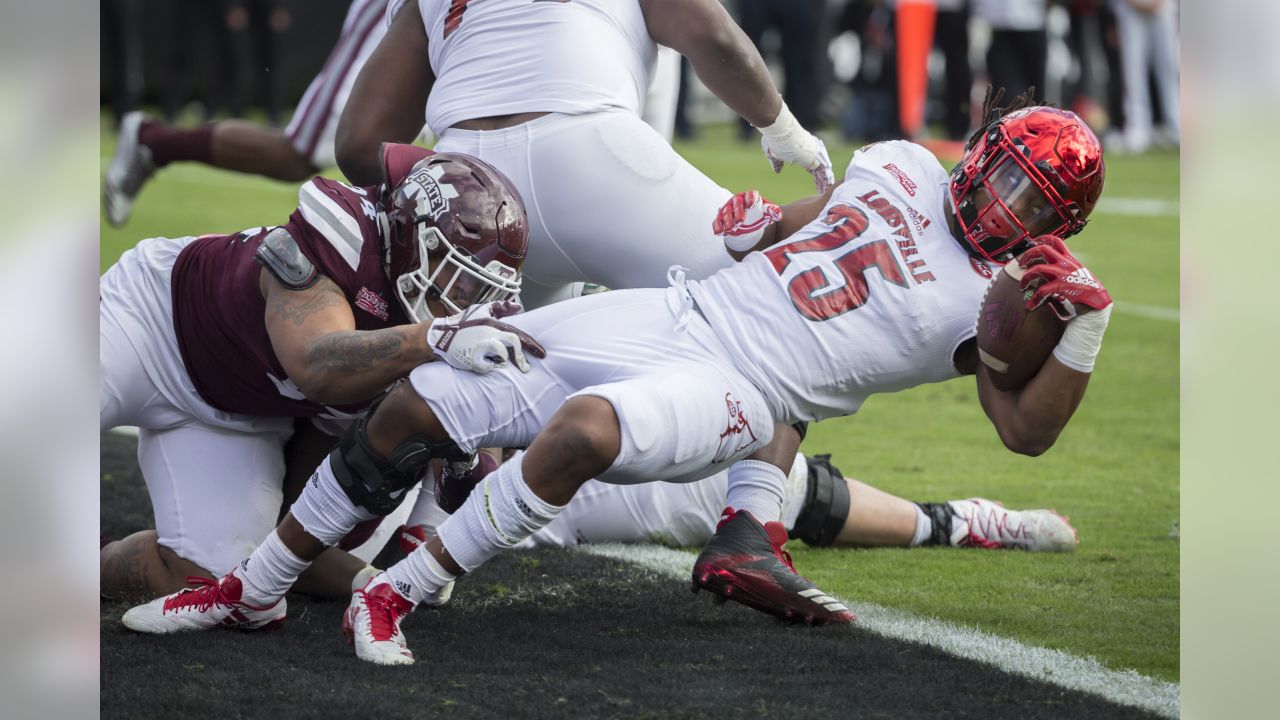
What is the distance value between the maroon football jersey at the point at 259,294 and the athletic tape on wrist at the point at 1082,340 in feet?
4.34

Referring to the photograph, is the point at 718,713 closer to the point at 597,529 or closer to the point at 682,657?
the point at 682,657

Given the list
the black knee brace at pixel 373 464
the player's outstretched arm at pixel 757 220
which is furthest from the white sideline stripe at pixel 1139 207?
the black knee brace at pixel 373 464

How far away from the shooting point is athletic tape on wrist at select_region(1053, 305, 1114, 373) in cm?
288

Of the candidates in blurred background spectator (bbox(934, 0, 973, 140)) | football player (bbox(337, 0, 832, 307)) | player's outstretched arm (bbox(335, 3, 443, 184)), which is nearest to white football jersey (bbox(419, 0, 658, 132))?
football player (bbox(337, 0, 832, 307))

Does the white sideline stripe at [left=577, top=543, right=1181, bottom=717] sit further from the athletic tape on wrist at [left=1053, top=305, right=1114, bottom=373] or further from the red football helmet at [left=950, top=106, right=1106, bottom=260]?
the red football helmet at [left=950, top=106, right=1106, bottom=260]

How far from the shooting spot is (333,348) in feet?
10.1

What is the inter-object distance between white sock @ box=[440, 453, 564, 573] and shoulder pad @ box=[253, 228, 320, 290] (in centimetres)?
59

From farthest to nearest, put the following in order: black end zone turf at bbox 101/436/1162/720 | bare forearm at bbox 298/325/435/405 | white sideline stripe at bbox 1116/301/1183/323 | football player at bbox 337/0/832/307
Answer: white sideline stripe at bbox 1116/301/1183/323, football player at bbox 337/0/832/307, bare forearm at bbox 298/325/435/405, black end zone turf at bbox 101/436/1162/720

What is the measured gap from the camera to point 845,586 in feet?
12.2

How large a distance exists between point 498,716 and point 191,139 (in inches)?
159

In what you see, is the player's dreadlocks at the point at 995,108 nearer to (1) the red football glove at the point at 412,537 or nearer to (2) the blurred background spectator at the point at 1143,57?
(1) the red football glove at the point at 412,537

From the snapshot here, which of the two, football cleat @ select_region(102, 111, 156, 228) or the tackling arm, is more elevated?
the tackling arm

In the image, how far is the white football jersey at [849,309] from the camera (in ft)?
10.2
